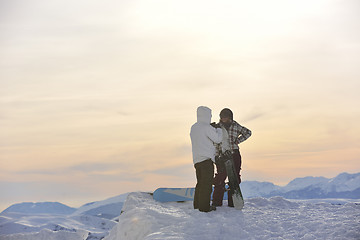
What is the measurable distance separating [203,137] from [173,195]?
9.95 feet

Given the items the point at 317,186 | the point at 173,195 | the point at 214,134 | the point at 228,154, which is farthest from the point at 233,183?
the point at 317,186

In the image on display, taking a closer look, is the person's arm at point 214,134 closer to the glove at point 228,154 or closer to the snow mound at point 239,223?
the glove at point 228,154

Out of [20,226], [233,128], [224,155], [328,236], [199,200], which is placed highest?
[233,128]

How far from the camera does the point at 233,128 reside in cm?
1149

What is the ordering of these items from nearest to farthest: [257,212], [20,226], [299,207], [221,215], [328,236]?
[328,236] < [221,215] < [257,212] < [299,207] < [20,226]

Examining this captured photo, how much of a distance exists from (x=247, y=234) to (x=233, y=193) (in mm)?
2589

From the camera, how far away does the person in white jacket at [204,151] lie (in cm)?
1066

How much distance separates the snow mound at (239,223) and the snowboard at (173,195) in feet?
2.38

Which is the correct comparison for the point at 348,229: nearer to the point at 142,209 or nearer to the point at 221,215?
the point at 221,215

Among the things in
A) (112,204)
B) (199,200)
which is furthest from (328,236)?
(112,204)

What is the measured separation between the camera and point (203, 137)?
420 inches

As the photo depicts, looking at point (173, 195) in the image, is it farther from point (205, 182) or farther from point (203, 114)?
point (203, 114)

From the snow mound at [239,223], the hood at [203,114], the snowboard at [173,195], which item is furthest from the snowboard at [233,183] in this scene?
the snowboard at [173,195]

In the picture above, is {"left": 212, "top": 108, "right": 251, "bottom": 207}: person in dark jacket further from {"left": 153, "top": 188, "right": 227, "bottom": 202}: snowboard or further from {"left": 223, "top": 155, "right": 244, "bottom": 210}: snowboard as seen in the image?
{"left": 153, "top": 188, "right": 227, "bottom": 202}: snowboard
